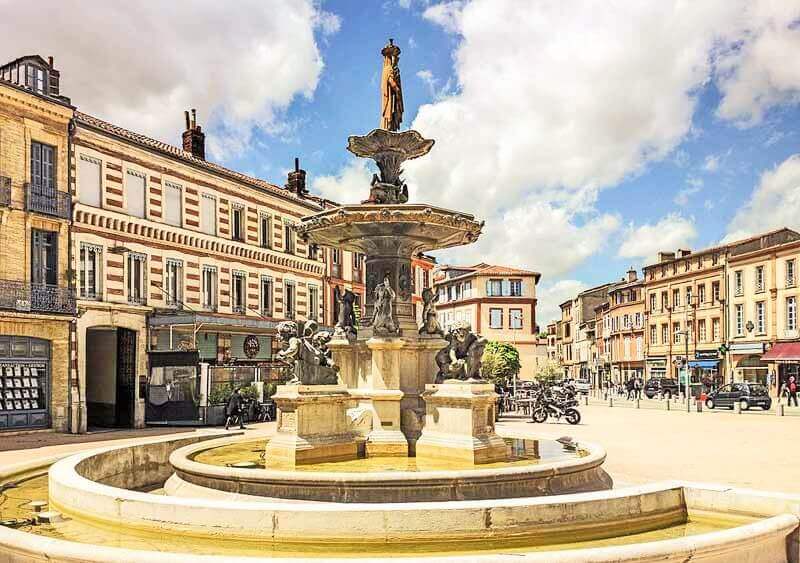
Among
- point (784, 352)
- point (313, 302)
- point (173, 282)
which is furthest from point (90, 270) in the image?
point (784, 352)

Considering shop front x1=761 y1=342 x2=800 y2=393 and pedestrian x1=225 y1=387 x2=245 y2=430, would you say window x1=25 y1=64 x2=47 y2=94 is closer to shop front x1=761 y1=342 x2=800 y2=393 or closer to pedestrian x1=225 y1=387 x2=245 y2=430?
pedestrian x1=225 y1=387 x2=245 y2=430

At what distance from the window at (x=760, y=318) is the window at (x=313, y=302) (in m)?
32.5

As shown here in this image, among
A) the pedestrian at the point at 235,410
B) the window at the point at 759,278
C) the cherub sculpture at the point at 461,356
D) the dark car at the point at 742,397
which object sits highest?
the window at the point at 759,278

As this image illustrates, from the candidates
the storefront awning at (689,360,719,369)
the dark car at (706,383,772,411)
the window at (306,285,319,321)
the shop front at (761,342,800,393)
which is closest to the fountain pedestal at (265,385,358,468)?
the window at (306,285,319,321)

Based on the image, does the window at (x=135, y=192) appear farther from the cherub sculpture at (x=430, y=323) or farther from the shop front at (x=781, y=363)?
the shop front at (x=781, y=363)

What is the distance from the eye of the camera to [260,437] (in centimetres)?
1600

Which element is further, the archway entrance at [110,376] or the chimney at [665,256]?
the chimney at [665,256]

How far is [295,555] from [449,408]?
16.8 feet

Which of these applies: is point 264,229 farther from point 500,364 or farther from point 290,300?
point 500,364

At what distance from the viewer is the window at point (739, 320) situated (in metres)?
58.3

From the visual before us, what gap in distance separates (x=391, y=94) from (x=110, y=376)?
2090 centimetres

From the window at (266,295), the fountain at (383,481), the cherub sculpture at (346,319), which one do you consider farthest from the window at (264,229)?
the cherub sculpture at (346,319)

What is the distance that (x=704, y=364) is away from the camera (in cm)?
6312

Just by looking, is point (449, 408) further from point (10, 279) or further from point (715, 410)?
point (715, 410)
